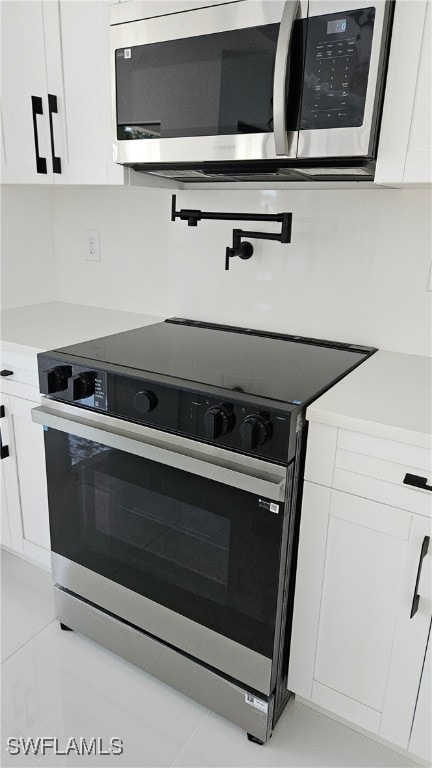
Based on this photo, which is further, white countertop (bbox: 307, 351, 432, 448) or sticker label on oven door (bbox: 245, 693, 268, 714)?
sticker label on oven door (bbox: 245, 693, 268, 714)

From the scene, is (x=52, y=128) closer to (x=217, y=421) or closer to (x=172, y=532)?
(x=217, y=421)

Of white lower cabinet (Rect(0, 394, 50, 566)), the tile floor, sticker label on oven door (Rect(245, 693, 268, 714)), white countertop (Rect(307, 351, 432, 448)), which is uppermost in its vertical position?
white countertop (Rect(307, 351, 432, 448))

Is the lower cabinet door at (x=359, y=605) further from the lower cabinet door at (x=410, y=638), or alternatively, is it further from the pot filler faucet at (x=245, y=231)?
the pot filler faucet at (x=245, y=231)

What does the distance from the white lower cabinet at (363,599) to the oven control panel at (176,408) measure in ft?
0.41

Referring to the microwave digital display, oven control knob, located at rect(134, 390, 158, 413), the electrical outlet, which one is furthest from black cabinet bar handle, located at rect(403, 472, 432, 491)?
the electrical outlet

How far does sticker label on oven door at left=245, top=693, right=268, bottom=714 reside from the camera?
4.20ft

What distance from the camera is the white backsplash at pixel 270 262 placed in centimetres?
150

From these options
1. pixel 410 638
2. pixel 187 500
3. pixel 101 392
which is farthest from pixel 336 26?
pixel 410 638

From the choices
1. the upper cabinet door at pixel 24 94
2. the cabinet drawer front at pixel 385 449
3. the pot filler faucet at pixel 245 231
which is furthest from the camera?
the upper cabinet door at pixel 24 94

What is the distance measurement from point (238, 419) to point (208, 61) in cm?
86

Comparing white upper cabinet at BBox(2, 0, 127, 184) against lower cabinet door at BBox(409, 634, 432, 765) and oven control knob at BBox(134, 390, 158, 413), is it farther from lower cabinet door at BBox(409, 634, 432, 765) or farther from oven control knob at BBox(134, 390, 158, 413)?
lower cabinet door at BBox(409, 634, 432, 765)

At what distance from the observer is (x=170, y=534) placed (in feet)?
4.33

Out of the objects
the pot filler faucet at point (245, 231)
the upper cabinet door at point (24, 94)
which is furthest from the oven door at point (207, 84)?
the upper cabinet door at point (24, 94)

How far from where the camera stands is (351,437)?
3.59 ft
